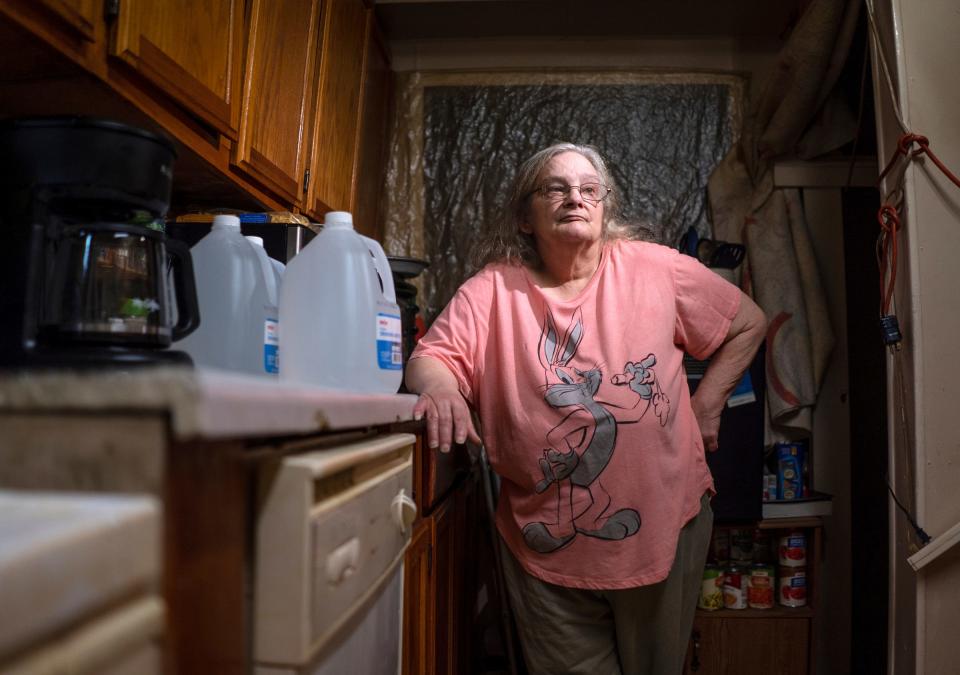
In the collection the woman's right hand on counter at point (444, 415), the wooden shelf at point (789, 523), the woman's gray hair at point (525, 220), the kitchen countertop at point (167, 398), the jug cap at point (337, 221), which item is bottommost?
the wooden shelf at point (789, 523)

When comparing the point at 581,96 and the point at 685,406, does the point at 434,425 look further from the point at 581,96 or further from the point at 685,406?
the point at 581,96

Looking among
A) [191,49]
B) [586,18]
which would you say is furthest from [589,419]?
[586,18]

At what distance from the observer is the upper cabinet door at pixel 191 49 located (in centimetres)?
106

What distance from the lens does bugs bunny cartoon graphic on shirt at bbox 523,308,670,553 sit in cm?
137

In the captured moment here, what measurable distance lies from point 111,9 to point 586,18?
79.9 inches

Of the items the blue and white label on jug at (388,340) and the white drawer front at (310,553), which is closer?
the white drawer front at (310,553)

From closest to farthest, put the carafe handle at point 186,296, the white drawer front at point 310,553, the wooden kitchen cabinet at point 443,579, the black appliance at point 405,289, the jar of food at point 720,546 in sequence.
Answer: the white drawer front at point 310,553, the carafe handle at point 186,296, the wooden kitchen cabinet at point 443,579, the black appliance at point 405,289, the jar of food at point 720,546

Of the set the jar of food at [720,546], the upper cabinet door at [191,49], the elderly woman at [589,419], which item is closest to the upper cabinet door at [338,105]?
the upper cabinet door at [191,49]

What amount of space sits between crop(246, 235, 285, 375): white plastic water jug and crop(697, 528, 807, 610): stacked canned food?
5.64 feet

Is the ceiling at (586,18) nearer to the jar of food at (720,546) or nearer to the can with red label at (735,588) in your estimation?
the jar of food at (720,546)

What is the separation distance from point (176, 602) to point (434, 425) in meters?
0.76

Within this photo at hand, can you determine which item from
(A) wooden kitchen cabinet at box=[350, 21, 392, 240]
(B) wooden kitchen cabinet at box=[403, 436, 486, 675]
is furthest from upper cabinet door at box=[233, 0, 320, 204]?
(B) wooden kitchen cabinet at box=[403, 436, 486, 675]

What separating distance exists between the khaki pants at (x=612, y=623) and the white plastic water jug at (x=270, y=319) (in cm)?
75

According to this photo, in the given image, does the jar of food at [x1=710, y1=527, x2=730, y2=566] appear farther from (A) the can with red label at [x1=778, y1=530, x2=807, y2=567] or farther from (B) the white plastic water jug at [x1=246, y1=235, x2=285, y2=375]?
(B) the white plastic water jug at [x1=246, y1=235, x2=285, y2=375]
